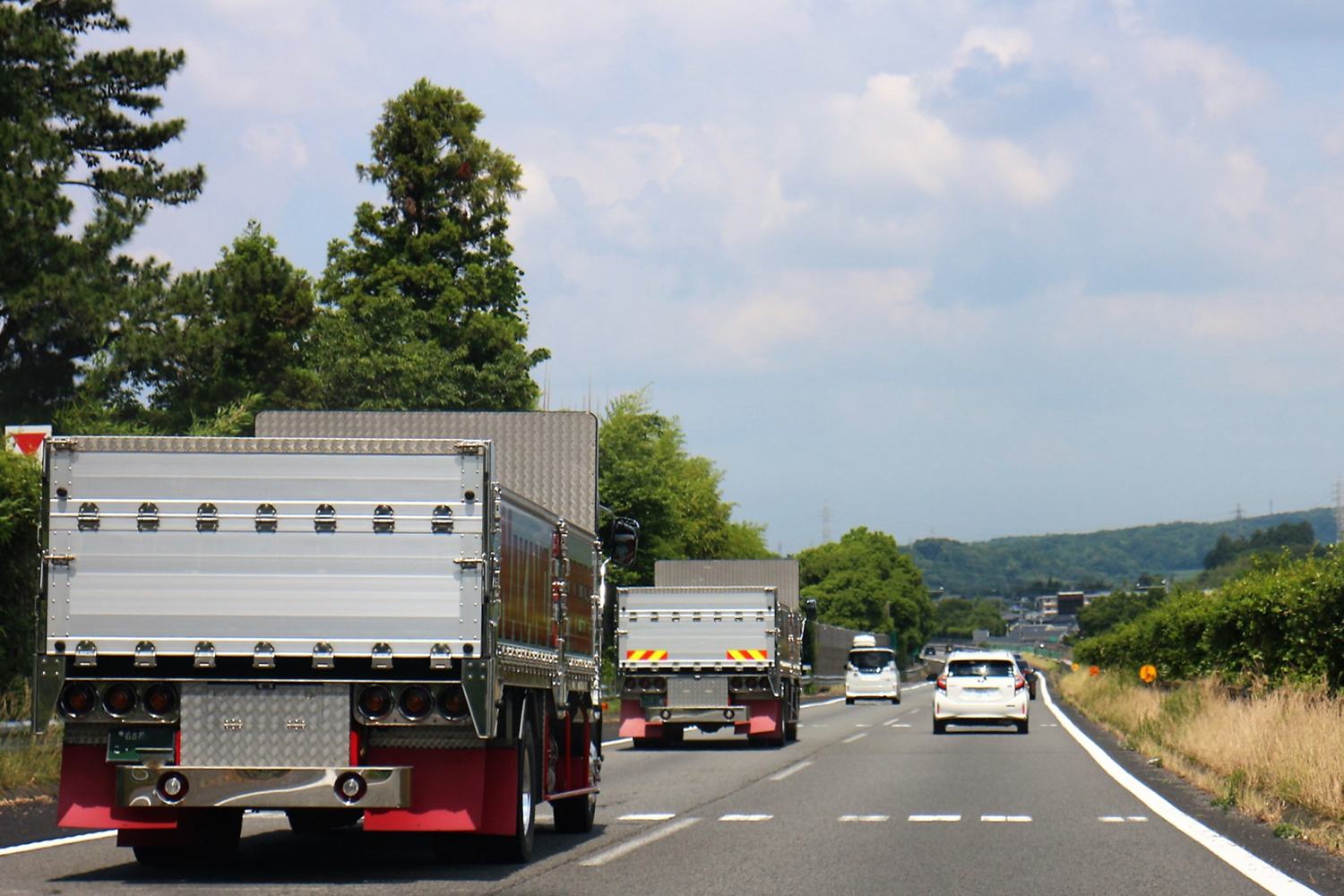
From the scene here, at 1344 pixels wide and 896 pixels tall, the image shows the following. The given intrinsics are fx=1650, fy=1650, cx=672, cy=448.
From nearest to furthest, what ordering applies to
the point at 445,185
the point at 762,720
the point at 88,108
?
the point at 762,720 → the point at 88,108 → the point at 445,185

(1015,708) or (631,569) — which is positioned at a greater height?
(631,569)

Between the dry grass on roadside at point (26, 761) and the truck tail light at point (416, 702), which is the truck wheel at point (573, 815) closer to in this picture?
the truck tail light at point (416, 702)

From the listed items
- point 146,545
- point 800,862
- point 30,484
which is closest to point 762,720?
point 30,484

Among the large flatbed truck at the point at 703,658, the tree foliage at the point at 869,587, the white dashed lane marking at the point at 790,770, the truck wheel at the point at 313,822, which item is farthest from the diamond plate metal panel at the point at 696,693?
the tree foliage at the point at 869,587

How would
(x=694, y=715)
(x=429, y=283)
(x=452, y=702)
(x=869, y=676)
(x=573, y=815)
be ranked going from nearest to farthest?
1. (x=452, y=702)
2. (x=573, y=815)
3. (x=694, y=715)
4. (x=429, y=283)
5. (x=869, y=676)

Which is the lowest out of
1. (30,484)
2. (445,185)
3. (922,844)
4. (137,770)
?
(922,844)

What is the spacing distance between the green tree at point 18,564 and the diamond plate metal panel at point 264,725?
7.54m

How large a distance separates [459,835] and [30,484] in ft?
25.6

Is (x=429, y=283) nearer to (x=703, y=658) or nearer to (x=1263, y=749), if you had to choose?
(x=703, y=658)

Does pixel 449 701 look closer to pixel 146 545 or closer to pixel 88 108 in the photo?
pixel 146 545

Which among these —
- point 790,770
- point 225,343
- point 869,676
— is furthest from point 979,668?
point 869,676

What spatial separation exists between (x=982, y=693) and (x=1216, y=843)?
2068 centimetres

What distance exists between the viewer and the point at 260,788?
30.8 ft

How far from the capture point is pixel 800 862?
1088 cm
